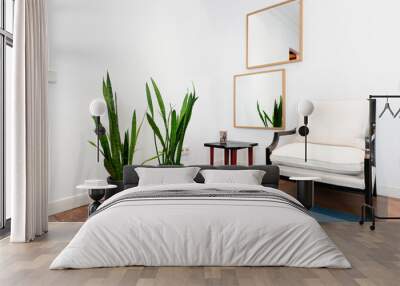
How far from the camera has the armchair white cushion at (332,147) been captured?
176 inches

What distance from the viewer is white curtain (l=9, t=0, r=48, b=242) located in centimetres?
367

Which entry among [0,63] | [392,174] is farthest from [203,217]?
[0,63]

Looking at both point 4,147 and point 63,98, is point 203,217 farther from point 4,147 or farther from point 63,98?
point 63,98

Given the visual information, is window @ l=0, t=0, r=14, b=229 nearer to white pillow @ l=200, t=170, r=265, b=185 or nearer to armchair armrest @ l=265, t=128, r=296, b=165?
white pillow @ l=200, t=170, r=265, b=185

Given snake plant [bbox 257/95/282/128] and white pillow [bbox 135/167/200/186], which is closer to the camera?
white pillow [bbox 135/167/200/186]

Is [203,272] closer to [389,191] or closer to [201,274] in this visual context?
[201,274]

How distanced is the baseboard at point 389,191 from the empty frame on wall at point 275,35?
1.96 metres

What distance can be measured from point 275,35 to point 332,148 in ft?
6.14

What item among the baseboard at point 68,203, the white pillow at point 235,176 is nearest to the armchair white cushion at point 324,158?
the white pillow at point 235,176

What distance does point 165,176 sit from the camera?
13.9 ft

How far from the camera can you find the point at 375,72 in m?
4.61

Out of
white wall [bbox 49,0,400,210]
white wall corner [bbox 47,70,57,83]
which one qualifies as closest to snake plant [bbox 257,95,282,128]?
white wall [bbox 49,0,400,210]

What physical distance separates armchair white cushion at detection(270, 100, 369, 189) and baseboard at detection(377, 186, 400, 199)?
20 cm

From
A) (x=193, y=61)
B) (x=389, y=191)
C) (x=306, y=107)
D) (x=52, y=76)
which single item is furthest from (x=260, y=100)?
(x=52, y=76)
